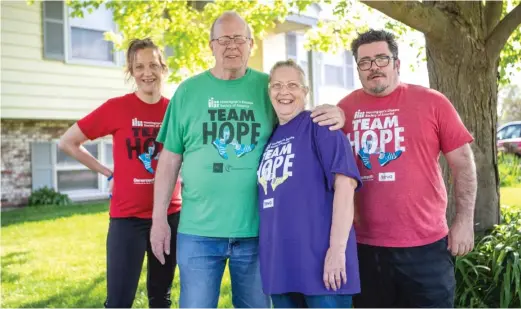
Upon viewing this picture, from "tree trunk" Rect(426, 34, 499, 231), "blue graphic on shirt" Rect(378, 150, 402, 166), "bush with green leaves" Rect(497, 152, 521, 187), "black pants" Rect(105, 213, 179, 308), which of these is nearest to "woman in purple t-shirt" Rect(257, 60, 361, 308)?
"blue graphic on shirt" Rect(378, 150, 402, 166)

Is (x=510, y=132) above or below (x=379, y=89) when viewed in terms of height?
above

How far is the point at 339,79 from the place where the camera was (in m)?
20.3

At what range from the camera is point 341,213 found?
2691 millimetres

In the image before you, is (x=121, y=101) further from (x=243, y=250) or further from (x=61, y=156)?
(x=61, y=156)

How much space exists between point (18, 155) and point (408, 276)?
10.6m

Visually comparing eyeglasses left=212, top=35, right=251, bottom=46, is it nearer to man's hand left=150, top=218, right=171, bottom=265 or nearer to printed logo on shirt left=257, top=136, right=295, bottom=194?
printed logo on shirt left=257, top=136, right=295, bottom=194

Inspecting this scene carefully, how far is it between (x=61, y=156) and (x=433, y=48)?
385 inches

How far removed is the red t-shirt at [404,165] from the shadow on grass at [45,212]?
27.4ft

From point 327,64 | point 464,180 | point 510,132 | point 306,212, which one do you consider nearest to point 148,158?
point 306,212

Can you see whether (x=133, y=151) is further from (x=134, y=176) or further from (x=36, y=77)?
(x=36, y=77)

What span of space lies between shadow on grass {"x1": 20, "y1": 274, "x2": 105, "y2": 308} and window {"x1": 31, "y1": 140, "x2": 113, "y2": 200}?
6.94 metres

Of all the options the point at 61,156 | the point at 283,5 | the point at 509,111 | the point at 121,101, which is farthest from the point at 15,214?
the point at 509,111

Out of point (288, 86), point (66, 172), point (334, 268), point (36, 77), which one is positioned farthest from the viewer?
point (66, 172)

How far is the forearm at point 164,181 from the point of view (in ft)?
10.7
